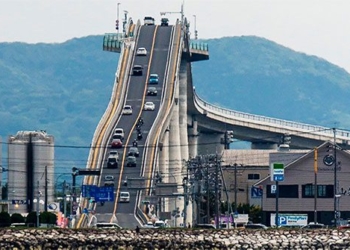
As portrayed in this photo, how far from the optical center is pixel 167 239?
7656cm

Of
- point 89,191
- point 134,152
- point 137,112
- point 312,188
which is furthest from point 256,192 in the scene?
point 137,112

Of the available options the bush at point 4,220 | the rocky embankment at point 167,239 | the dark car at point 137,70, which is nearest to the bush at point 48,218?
the bush at point 4,220

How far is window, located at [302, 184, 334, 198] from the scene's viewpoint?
14312 cm

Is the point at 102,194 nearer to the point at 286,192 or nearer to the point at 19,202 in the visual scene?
the point at 19,202

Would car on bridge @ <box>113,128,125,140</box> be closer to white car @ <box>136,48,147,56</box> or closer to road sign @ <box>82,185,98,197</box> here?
white car @ <box>136,48,147,56</box>

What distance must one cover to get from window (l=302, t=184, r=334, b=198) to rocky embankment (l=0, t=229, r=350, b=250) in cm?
5986

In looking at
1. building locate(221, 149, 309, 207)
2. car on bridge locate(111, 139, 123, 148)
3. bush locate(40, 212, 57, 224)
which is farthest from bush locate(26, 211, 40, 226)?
building locate(221, 149, 309, 207)

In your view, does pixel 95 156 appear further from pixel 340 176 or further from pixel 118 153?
pixel 340 176

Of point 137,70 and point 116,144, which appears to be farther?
point 137,70

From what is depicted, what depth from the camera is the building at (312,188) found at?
468ft

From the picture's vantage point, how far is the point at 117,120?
176 m

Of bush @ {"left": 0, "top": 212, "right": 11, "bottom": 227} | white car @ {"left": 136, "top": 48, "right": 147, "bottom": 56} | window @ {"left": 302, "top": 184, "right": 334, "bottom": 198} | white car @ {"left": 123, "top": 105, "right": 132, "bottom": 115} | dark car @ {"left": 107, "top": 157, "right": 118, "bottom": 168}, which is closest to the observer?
bush @ {"left": 0, "top": 212, "right": 11, "bottom": 227}

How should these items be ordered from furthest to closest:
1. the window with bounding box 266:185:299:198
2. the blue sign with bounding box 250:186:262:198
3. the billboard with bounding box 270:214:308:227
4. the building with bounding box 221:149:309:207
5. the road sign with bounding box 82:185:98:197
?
the building with bounding box 221:149:309:207, the blue sign with bounding box 250:186:262:198, the window with bounding box 266:185:299:198, the road sign with bounding box 82:185:98:197, the billboard with bounding box 270:214:308:227

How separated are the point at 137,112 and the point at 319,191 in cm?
A: 4030
